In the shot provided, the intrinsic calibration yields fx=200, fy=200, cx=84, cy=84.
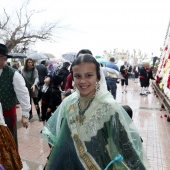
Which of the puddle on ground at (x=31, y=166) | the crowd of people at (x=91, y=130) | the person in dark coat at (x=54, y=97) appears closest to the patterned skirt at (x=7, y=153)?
the crowd of people at (x=91, y=130)

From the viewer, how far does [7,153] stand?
2041 millimetres

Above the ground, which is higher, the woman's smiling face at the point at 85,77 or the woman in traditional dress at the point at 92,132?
the woman's smiling face at the point at 85,77

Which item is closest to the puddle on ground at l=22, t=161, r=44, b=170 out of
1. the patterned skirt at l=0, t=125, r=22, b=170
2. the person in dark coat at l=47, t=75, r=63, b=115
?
the patterned skirt at l=0, t=125, r=22, b=170

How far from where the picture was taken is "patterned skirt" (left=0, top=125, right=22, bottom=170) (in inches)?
78.9

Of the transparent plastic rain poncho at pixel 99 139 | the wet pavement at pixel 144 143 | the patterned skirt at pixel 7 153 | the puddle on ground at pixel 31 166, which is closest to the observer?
the transparent plastic rain poncho at pixel 99 139

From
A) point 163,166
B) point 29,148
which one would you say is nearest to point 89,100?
point 163,166

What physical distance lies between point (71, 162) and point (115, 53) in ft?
244

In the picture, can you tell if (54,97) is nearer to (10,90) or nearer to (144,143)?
(10,90)

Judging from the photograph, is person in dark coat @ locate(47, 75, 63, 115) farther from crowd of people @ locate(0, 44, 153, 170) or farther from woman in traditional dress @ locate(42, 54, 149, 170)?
woman in traditional dress @ locate(42, 54, 149, 170)

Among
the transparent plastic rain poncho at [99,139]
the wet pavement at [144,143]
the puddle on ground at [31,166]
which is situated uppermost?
the transparent plastic rain poncho at [99,139]

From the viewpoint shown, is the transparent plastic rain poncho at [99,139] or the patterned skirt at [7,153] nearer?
the transparent plastic rain poncho at [99,139]

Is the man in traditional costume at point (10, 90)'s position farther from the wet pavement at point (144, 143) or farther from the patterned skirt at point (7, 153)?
the wet pavement at point (144, 143)

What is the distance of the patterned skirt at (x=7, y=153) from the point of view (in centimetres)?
200

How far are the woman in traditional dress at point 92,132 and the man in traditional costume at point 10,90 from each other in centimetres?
120
